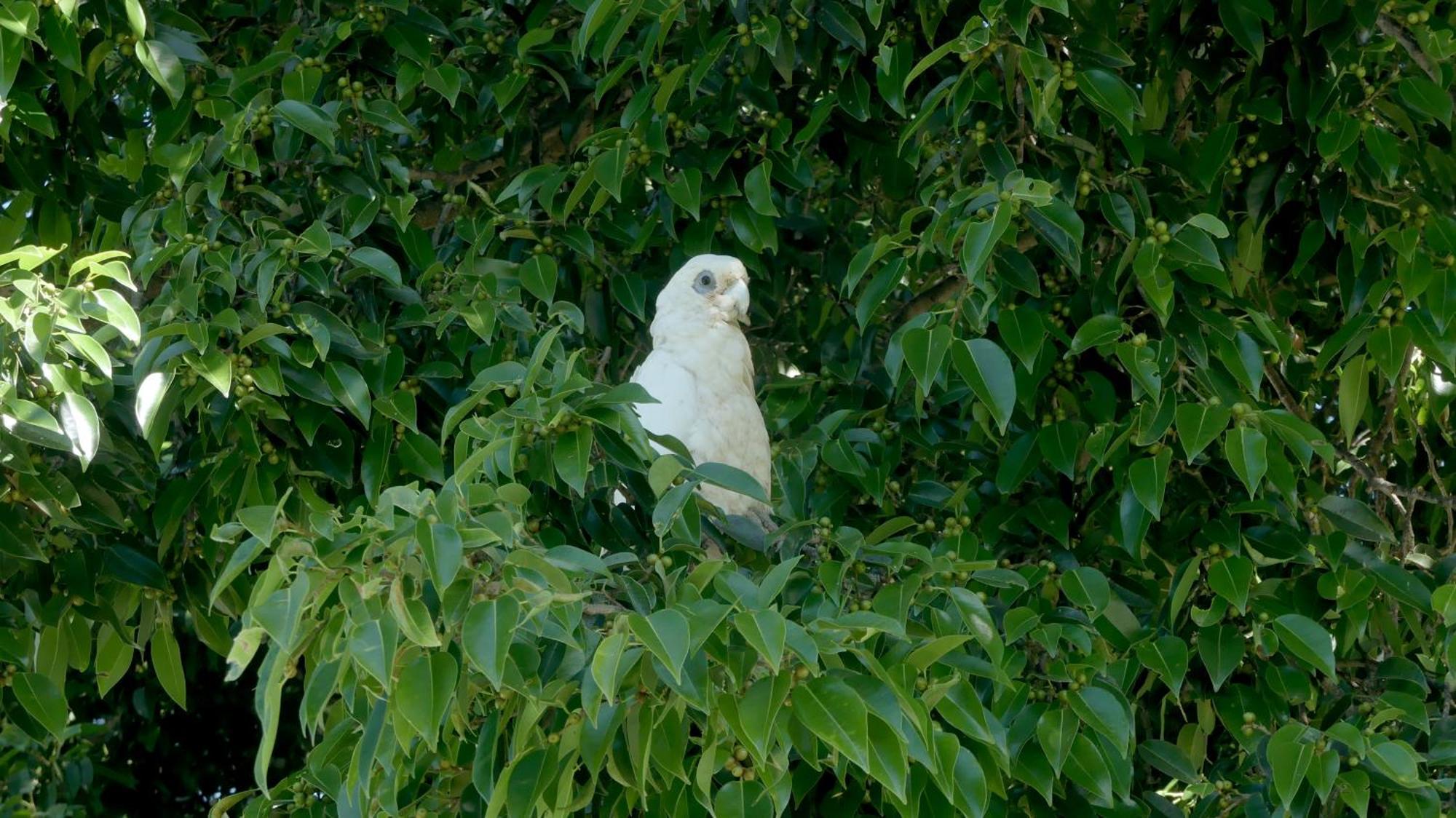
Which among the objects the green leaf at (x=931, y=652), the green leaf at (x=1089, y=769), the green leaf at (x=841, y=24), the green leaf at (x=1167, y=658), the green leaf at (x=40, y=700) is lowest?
the green leaf at (x=40, y=700)

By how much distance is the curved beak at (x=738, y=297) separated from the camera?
9.87ft

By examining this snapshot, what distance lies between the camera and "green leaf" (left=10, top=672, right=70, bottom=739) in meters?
2.82

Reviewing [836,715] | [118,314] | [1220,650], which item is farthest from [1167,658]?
[118,314]

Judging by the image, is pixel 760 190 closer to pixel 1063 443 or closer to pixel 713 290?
pixel 713 290

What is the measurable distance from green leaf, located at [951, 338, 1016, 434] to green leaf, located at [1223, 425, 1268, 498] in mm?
320

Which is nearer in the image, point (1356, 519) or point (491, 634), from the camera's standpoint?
point (491, 634)

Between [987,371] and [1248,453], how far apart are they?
0.38 metres

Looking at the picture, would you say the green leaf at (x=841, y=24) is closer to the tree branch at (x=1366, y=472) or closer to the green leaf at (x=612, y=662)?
the tree branch at (x=1366, y=472)

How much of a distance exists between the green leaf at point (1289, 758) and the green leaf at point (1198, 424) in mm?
411

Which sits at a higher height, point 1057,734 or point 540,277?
point 540,277

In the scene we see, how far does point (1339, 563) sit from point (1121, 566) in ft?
1.57

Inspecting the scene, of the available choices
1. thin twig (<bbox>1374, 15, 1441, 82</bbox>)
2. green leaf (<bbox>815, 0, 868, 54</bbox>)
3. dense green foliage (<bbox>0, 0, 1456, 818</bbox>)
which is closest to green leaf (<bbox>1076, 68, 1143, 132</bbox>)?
dense green foliage (<bbox>0, 0, 1456, 818</bbox>)

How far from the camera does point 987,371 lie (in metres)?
2.45

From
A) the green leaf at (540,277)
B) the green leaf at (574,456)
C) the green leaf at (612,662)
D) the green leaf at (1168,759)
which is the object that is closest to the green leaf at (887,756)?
the green leaf at (612,662)
